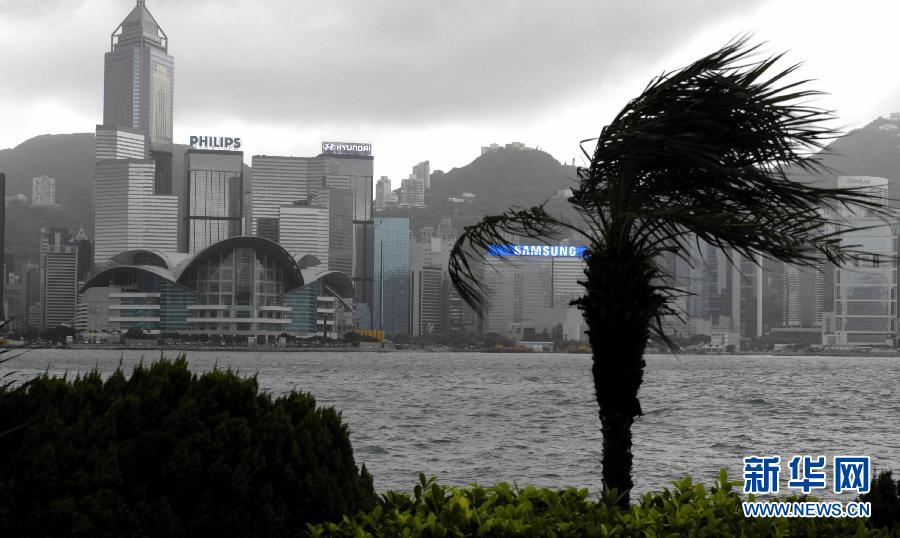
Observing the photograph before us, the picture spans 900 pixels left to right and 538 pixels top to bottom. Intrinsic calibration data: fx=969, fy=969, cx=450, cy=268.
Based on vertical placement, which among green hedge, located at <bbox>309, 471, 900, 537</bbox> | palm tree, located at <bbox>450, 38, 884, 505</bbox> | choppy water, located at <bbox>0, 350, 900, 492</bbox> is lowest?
choppy water, located at <bbox>0, 350, 900, 492</bbox>

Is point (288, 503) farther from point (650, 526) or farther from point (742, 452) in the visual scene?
point (742, 452)

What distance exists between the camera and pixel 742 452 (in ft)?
133

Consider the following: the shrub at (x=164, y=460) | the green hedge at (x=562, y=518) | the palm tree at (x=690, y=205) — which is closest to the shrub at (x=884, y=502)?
the green hedge at (x=562, y=518)

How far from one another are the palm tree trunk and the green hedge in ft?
2.86

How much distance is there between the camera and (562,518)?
22.5 feet

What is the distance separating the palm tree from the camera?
27.8ft

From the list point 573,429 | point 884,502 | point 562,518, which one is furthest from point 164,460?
point 573,429

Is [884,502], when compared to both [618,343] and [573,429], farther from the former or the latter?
[573,429]

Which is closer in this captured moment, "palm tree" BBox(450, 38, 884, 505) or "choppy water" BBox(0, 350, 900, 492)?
"palm tree" BBox(450, 38, 884, 505)

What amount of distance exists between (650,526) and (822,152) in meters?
3.89

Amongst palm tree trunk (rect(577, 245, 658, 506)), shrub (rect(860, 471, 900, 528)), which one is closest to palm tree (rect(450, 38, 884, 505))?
palm tree trunk (rect(577, 245, 658, 506))

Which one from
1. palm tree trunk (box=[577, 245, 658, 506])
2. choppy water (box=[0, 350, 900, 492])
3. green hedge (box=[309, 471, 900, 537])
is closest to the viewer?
green hedge (box=[309, 471, 900, 537])

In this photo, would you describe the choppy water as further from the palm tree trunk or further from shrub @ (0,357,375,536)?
shrub @ (0,357,375,536)

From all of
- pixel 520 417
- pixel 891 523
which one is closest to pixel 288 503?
pixel 891 523
